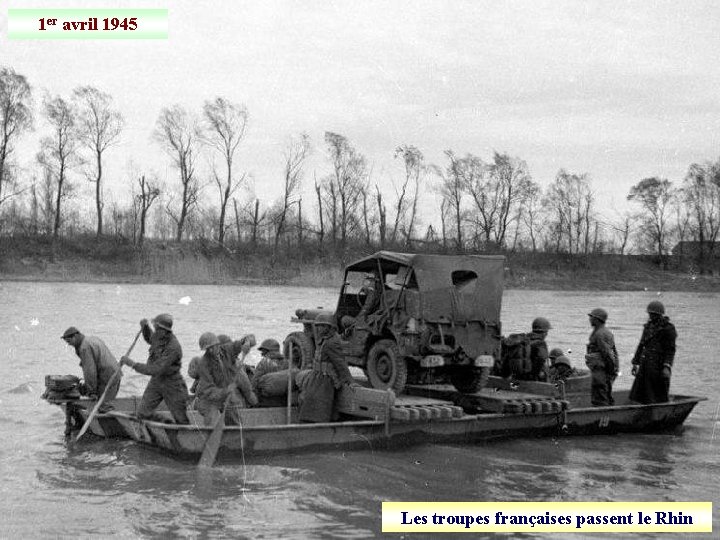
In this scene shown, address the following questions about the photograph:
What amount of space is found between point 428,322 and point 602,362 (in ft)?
9.96

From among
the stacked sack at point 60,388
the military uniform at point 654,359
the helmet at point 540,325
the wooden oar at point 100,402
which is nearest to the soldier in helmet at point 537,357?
the helmet at point 540,325

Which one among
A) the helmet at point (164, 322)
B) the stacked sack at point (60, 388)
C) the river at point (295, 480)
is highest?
the helmet at point (164, 322)

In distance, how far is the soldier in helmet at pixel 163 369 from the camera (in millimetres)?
11633

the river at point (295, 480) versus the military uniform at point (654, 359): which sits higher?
the military uniform at point (654, 359)

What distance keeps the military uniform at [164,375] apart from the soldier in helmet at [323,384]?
5.75ft

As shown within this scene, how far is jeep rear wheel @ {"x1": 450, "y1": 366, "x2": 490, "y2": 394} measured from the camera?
1423 centimetres

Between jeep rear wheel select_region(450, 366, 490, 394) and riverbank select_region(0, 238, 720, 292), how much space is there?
41356 millimetres

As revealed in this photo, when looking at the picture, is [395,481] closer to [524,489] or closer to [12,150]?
[524,489]

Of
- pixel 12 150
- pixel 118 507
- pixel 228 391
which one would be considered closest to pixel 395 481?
pixel 228 391

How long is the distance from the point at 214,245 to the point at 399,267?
5141 cm

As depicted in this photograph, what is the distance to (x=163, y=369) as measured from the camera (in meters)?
11.6

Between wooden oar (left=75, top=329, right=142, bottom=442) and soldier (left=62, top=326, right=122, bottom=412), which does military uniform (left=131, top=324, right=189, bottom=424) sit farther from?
soldier (left=62, top=326, right=122, bottom=412)

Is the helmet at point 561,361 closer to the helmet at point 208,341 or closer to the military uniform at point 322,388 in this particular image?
the military uniform at point 322,388

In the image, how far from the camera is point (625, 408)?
14.6 meters
